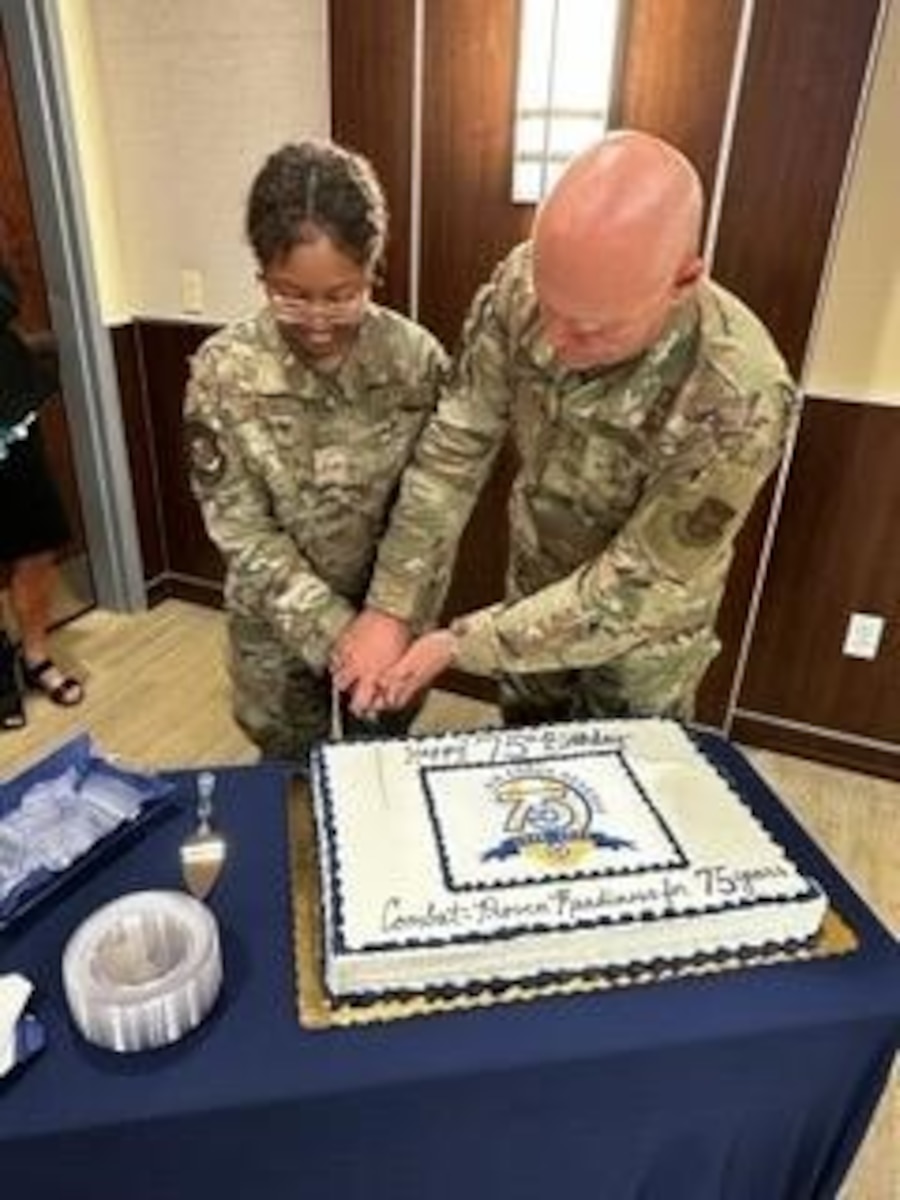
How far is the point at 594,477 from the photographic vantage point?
1.15m

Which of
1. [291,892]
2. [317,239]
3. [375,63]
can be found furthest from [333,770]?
[375,63]

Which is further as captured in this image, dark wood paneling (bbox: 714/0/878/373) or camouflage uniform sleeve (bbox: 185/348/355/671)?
dark wood paneling (bbox: 714/0/878/373)

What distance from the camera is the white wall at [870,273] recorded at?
1644mm

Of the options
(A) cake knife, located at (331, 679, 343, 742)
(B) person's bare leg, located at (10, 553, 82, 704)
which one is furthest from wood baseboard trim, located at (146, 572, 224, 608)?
(A) cake knife, located at (331, 679, 343, 742)

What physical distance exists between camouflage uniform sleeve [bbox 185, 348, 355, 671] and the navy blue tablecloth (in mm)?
399

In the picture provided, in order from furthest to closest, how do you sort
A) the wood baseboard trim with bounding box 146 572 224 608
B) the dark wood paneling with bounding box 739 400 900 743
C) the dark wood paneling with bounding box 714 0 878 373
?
the wood baseboard trim with bounding box 146 572 224 608, the dark wood paneling with bounding box 739 400 900 743, the dark wood paneling with bounding box 714 0 878 373

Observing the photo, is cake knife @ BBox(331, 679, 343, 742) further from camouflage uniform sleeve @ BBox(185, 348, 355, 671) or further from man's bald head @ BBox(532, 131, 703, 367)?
man's bald head @ BBox(532, 131, 703, 367)

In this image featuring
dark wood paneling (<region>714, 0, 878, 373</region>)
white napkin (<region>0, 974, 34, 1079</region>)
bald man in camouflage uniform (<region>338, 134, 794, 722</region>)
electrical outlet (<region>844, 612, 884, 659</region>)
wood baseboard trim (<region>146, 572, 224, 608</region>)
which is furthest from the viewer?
wood baseboard trim (<region>146, 572, 224, 608</region>)

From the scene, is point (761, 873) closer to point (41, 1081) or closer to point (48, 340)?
point (41, 1081)

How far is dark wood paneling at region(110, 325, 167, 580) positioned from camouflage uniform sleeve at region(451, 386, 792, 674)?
1767mm

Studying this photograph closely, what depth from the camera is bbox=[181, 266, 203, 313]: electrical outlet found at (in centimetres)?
240

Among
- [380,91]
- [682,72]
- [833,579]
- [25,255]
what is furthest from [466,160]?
[25,255]

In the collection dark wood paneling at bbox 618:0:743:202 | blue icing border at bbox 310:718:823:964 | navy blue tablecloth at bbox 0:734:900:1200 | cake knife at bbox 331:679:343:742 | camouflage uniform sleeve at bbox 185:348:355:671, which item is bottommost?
cake knife at bbox 331:679:343:742

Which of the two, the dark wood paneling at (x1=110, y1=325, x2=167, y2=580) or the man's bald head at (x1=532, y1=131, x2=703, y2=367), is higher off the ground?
the man's bald head at (x1=532, y1=131, x2=703, y2=367)
